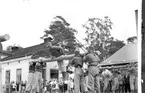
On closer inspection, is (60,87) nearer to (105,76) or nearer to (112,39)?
(105,76)

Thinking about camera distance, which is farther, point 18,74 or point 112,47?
point 112,47

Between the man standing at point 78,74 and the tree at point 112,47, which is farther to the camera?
the tree at point 112,47

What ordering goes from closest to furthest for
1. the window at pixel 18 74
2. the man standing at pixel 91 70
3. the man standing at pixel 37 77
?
the man standing at pixel 91 70
the man standing at pixel 37 77
the window at pixel 18 74

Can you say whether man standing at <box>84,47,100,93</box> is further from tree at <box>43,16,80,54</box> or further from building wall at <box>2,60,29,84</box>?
building wall at <box>2,60,29,84</box>

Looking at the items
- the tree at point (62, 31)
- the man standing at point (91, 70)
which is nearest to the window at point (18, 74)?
the tree at point (62, 31)

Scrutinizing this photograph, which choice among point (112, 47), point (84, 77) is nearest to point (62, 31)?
point (112, 47)

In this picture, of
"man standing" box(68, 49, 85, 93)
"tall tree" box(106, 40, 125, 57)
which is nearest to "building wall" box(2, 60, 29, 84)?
"tall tree" box(106, 40, 125, 57)

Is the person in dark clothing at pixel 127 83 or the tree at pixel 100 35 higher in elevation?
the tree at pixel 100 35

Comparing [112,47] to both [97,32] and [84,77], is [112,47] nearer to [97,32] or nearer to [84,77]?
[97,32]

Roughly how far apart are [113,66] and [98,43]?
1233 centimetres

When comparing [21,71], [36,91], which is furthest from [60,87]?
[21,71]

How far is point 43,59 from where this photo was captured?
7.40 m

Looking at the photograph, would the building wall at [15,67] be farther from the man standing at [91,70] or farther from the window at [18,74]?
the man standing at [91,70]

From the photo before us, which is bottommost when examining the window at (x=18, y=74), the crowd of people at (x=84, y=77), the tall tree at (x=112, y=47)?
the window at (x=18, y=74)
